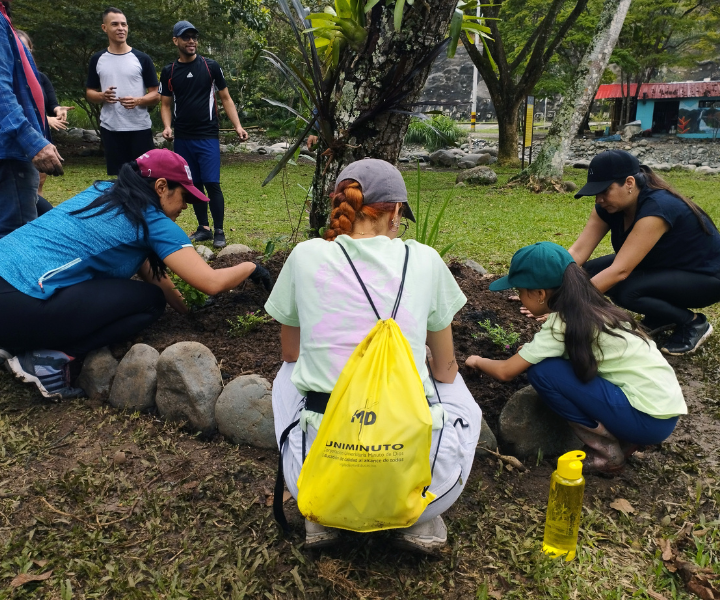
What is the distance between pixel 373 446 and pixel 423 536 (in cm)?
54

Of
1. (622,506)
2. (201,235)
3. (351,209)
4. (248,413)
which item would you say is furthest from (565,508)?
(201,235)

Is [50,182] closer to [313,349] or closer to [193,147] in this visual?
[193,147]

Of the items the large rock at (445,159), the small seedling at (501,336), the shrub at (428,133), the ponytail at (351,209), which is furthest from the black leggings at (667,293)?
the shrub at (428,133)

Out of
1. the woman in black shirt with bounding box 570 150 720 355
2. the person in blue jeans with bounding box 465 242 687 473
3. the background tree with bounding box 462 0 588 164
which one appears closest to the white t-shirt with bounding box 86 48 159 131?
the woman in black shirt with bounding box 570 150 720 355

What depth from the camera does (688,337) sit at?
3.69 meters

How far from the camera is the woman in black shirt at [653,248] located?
132 inches

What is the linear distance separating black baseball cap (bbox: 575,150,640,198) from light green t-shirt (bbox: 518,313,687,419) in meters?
1.16

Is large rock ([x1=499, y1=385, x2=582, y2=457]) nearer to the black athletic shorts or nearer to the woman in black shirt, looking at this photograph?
the woman in black shirt

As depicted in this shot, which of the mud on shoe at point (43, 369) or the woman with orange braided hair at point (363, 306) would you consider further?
the mud on shoe at point (43, 369)

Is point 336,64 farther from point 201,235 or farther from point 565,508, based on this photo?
point 201,235

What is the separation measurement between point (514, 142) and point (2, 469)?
13790mm

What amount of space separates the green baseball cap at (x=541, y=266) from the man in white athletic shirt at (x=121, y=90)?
401 centimetres

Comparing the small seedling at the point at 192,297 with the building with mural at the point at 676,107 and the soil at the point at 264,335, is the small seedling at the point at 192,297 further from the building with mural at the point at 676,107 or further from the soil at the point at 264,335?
the building with mural at the point at 676,107

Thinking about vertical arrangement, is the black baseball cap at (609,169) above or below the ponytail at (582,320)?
above
